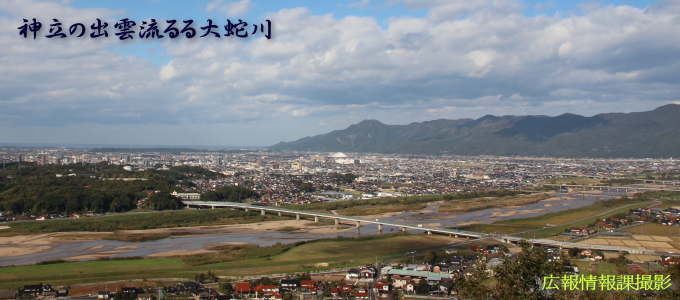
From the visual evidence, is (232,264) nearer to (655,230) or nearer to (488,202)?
(655,230)

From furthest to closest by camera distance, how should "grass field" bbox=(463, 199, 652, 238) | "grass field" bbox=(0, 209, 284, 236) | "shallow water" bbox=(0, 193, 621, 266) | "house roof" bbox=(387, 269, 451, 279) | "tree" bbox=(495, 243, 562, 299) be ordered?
"grass field" bbox=(0, 209, 284, 236) → "grass field" bbox=(463, 199, 652, 238) → "shallow water" bbox=(0, 193, 621, 266) → "house roof" bbox=(387, 269, 451, 279) → "tree" bbox=(495, 243, 562, 299)

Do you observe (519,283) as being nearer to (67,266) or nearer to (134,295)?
(134,295)

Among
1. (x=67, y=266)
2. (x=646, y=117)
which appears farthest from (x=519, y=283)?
(x=646, y=117)

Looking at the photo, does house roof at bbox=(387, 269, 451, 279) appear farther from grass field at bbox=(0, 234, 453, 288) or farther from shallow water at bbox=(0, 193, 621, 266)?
shallow water at bbox=(0, 193, 621, 266)

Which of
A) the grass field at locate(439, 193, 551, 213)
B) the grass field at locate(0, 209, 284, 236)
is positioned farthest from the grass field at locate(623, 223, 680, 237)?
the grass field at locate(0, 209, 284, 236)

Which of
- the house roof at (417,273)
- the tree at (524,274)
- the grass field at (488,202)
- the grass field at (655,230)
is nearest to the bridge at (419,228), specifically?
the house roof at (417,273)
